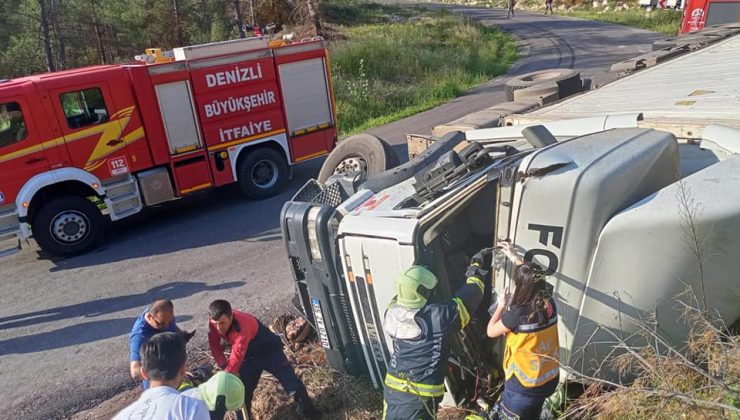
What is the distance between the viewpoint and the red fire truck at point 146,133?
7.12m

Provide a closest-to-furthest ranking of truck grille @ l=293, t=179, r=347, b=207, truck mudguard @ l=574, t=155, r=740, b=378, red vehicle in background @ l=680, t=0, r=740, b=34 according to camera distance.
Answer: truck mudguard @ l=574, t=155, r=740, b=378
truck grille @ l=293, t=179, r=347, b=207
red vehicle in background @ l=680, t=0, r=740, b=34

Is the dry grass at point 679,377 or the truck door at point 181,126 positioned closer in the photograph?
the dry grass at point 679,377

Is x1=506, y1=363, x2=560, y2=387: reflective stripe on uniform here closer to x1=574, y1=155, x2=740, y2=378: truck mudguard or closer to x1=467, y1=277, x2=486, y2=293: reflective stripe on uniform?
x1=574, y1=155, x2=740, y2=378: truck mudguard

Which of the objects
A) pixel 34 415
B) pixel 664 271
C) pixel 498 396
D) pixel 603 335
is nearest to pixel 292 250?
pixel 498 396

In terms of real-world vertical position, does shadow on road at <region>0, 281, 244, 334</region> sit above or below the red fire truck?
below

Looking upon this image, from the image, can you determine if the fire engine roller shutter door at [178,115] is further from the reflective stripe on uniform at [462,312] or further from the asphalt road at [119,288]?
the reflective stripe on uniform at [462,312]

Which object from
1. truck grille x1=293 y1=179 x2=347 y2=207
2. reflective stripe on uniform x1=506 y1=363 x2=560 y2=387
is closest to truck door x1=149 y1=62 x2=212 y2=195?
truck grille x1=293 y1=179 x2=347 y2=207

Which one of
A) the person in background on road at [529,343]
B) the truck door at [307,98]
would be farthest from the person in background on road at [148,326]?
the truck door at [307,98]

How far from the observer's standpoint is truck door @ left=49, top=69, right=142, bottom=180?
23.9ft

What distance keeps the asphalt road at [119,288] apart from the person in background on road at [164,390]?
247cm

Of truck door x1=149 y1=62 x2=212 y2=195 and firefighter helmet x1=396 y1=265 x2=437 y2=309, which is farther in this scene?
truck door x1=149 y1=62 x2=212 y2=195

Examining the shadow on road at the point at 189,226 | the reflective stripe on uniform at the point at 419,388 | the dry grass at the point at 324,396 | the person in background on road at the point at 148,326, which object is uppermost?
the person in background on road at the point at 148,326

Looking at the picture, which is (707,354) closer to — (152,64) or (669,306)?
(669,306)

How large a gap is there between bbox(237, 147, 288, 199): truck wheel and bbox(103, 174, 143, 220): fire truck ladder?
159cm
